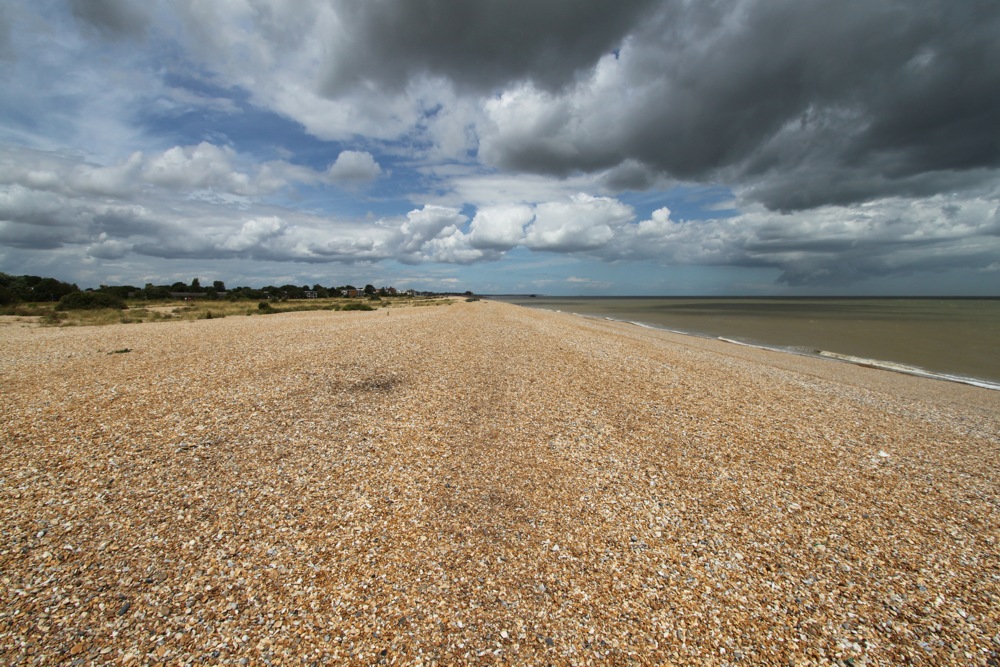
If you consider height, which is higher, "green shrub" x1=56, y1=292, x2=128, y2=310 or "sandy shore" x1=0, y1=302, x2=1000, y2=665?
"green shrub" x1=56, y1=292, x2=128, y2=310

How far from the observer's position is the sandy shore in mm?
3744

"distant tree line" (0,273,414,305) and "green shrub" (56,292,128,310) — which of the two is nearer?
"green shrub" (56,292,128,310)

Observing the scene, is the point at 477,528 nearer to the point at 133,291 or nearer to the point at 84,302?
the point at 84,302

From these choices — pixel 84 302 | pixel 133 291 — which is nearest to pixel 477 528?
pixel 84 302

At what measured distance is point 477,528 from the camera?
524 cm

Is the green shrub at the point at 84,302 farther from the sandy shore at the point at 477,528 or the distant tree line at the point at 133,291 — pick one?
the sandy shore at the point at 477,528

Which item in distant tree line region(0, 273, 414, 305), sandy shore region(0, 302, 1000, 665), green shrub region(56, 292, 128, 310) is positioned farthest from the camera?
distant tree line region(0, 273, 414, 305)

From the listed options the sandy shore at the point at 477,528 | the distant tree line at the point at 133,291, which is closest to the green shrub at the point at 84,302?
the distant tree line at the point at 133,291

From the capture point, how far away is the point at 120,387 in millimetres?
9406

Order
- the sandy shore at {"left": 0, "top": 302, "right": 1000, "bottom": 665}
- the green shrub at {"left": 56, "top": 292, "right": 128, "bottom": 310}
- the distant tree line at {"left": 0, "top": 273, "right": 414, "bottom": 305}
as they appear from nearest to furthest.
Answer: the sandy shore at {"left": 0, "top": 302, "right": 1000, "bottom": 665}, the green shrub at {"left": 56, "top": 292, "right": 128, "bottom": 310}, the distant tree line at {"left": 0, "top": 273, "right": 414, "bottom": 305}

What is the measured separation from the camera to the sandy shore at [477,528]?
3.74 m

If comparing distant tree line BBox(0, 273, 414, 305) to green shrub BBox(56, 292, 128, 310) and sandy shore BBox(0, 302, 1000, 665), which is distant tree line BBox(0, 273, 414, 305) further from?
sandy shore BBox(0, 302, 1000, 665)

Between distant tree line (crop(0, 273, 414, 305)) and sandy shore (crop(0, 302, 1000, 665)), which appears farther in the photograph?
distant tree line (crop(0, 273, 414, 305))

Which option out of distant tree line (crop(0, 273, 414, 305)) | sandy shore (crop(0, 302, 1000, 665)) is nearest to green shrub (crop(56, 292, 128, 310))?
distant tree line (crop(0, 273, 414, 305))
